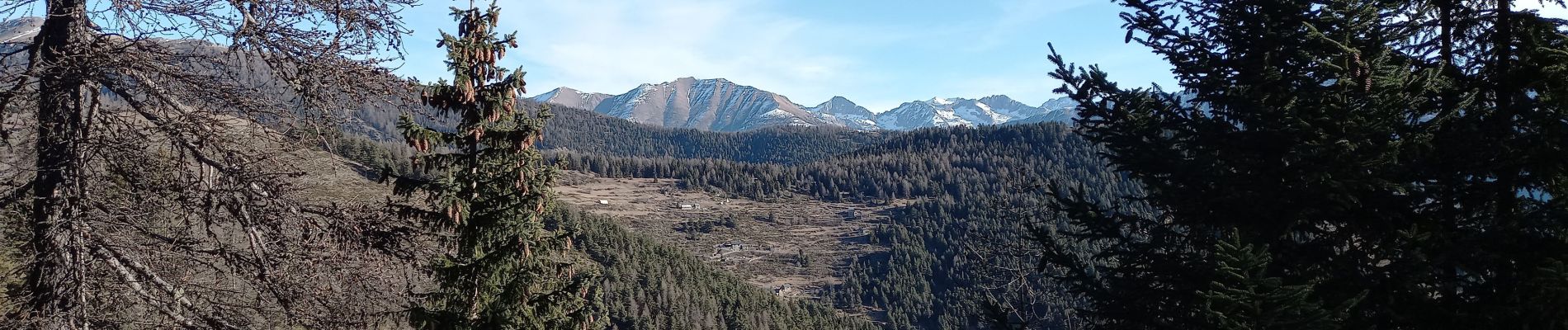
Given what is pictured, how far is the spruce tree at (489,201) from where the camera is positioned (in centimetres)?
846

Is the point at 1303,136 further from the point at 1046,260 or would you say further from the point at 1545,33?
the point at 1046,260

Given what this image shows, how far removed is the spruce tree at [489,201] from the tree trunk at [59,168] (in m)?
3.17

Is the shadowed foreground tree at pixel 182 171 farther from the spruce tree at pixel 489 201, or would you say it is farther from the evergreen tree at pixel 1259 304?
the evergreen tree at pixel 1259 304

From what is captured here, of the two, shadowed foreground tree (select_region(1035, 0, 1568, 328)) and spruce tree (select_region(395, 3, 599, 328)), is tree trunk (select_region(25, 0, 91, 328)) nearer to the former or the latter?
spruce tree (select_region(395, 3, 599, 328))

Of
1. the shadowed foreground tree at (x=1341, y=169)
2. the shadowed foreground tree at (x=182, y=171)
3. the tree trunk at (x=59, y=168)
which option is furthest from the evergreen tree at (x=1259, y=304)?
the tree trunk at (x=59, y=168)

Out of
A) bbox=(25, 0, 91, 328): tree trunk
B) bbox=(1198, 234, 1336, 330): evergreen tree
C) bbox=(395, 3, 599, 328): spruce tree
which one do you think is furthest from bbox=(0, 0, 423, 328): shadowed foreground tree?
bbox=(1198, 234, 1336, 330): evergreen tree

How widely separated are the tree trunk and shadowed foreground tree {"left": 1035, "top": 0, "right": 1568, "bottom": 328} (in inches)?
303

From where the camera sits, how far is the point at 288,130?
5.55m

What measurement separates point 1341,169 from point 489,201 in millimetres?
9722

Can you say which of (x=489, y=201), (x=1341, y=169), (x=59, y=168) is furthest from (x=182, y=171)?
(x=1341, y=169)

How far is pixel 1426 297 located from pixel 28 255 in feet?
37.0

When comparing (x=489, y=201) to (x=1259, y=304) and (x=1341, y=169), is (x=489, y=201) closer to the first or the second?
(x=1259, y=304)

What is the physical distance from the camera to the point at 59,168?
14.6 ft

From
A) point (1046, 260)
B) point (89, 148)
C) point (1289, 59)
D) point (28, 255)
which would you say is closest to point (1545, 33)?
point (1289, 59)
